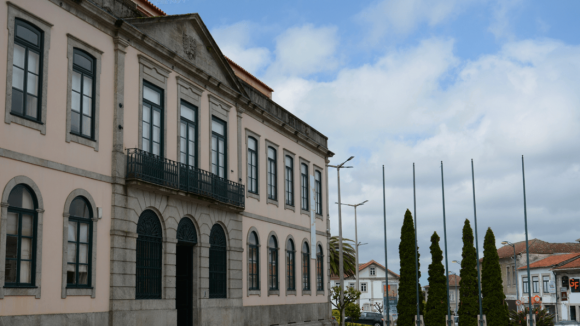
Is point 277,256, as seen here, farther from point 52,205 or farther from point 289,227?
point 52,205

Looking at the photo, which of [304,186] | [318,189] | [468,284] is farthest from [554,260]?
[304,186]

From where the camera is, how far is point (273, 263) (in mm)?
26562

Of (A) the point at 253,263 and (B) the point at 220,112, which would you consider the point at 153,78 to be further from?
(A) the point at 253,263

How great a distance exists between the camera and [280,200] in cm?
2766

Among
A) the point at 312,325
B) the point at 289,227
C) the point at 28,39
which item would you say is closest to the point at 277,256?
the point at 289,227

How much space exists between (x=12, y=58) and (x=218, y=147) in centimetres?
943

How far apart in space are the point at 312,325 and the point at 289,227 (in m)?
4.50

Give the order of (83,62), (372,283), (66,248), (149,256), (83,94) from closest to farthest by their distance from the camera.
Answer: (66,248) < (83,94) < (83,62) < (149,256) < (372,283)

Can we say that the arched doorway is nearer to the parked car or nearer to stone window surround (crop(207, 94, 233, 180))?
stone window surround (crop(207, 94, 233, 180))

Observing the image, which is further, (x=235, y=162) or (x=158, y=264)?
(x=235, y=162)

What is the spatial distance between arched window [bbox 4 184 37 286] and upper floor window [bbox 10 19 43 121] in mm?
1634

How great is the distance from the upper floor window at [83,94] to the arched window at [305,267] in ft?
Answer: 49.7

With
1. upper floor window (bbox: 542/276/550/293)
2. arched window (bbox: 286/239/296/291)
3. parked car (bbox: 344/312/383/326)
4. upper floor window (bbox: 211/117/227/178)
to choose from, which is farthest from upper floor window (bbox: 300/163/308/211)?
upper floor window (bbox: 542/276/550/293)

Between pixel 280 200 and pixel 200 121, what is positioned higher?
pixel 200 121
